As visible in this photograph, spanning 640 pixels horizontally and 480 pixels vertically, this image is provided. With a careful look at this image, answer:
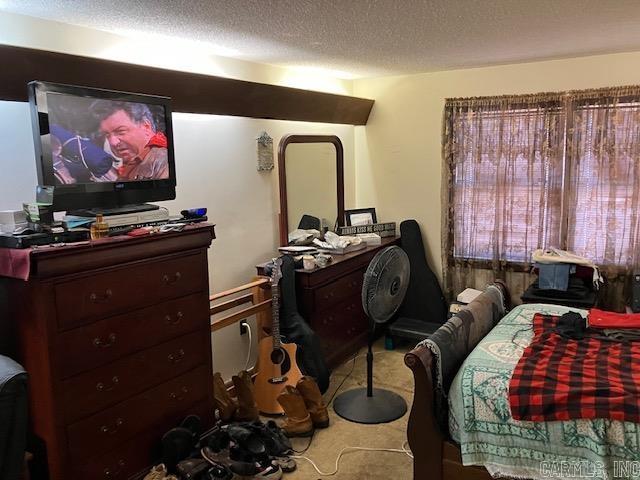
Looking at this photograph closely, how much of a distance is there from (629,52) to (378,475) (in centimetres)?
322

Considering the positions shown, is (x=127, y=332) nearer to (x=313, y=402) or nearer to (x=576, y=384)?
(x=313, y=402)

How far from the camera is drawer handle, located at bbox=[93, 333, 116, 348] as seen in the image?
2.19 m

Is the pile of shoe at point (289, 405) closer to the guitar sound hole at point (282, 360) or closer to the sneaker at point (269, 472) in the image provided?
the guitar sound hole at point (282, 360)

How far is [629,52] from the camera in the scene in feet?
11.9

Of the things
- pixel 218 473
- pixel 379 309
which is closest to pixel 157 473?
pixel 218 473

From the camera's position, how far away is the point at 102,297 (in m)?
2.21

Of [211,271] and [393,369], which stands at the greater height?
[211,271]

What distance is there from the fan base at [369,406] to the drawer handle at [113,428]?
4.45 ft

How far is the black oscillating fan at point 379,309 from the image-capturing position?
9.96 ft

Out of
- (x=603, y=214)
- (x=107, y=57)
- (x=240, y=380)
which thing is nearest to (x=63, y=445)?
(x=240, y=380)

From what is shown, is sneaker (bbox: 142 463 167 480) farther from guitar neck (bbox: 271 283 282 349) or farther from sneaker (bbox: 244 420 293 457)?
guitar neck (bbox: 271 283 282 349)

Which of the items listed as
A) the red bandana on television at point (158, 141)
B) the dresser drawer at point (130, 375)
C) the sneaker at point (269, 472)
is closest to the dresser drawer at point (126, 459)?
the dresser drawer at point (130, 375)

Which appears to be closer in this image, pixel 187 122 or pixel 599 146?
pixel 187 122

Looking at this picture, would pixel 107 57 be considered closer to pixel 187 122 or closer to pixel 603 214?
pixel 187 122
